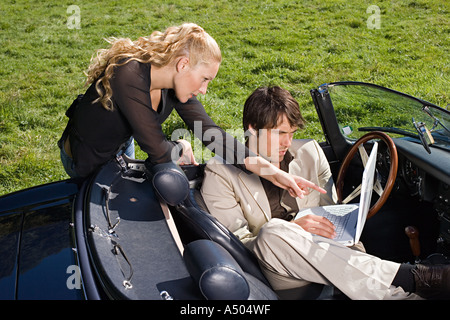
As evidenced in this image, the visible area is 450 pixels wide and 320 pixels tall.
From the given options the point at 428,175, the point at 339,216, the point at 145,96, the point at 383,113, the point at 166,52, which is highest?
the point at 166,52

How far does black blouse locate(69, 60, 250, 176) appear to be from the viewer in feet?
8.21

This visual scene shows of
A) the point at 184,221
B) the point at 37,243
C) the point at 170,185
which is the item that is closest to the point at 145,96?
the point at 170,185

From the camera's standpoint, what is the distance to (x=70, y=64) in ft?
25.9

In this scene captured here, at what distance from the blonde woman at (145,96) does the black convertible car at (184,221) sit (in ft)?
0.52

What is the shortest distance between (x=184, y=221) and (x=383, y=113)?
1.62 meters

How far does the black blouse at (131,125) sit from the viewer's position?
250 cm

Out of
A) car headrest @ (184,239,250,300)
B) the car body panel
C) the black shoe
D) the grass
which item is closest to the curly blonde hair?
the car body panel

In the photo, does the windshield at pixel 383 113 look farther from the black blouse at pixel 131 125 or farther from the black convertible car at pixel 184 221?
the black blouse at pixel 131 125

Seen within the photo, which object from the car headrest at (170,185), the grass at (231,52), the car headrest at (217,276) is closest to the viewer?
the car headrest at (217,276)

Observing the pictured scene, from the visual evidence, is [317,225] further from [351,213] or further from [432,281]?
[432,281]

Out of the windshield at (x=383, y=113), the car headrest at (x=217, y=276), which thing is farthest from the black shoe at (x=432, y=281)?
the car headrest at (x=217, y=276)

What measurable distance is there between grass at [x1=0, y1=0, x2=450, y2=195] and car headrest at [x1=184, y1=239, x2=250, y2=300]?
11.1 ft

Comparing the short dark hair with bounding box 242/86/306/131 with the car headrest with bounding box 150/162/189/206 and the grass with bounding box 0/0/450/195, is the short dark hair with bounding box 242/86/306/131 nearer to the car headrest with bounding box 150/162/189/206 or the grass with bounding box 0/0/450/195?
the car headrest with bounding box 150/162/189/206

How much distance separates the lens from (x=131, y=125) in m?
2.54
